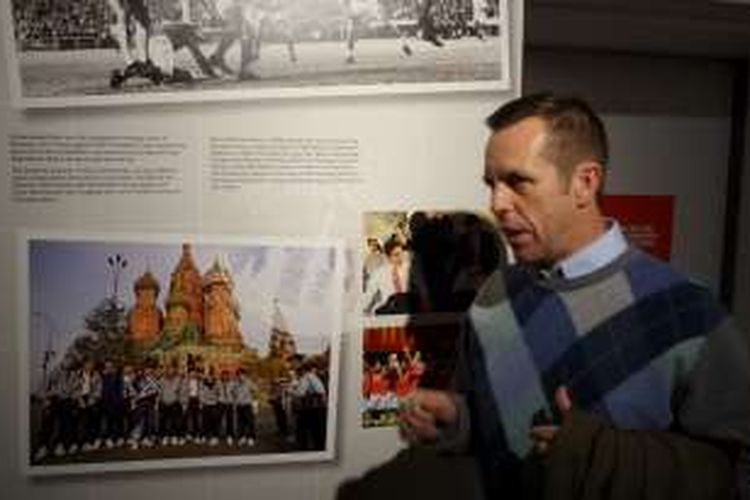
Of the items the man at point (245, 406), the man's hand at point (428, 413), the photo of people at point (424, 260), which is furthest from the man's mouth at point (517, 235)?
the man at point (245, 406)

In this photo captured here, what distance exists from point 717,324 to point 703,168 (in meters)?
0.89

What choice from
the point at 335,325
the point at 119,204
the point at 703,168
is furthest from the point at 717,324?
the point at 703,168

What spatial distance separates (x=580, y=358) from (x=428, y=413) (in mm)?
221

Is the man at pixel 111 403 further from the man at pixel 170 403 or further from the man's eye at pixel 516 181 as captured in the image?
the man's eye at pixel 516 181

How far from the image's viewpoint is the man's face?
3.76 ft

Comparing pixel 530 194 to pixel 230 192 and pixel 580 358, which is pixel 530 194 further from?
pixel 230 192

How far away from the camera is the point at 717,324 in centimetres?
112

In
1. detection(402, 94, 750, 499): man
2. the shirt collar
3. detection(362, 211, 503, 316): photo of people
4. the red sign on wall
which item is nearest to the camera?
detection(402, 94, 750, 499): man

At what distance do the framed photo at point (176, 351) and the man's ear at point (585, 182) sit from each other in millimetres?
324

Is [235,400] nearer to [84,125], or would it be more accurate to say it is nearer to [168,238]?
[168,238]

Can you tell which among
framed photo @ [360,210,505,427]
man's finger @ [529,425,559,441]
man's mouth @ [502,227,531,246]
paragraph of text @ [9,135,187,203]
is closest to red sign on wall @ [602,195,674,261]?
framed photo @ [360,210,505,427]

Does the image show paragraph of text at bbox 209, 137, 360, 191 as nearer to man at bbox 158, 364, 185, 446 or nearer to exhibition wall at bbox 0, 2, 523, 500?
exhibition wall at bbox 0, 2, 523, 500

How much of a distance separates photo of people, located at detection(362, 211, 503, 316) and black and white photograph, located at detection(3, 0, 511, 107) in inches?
7.3

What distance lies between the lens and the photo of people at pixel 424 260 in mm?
1282
